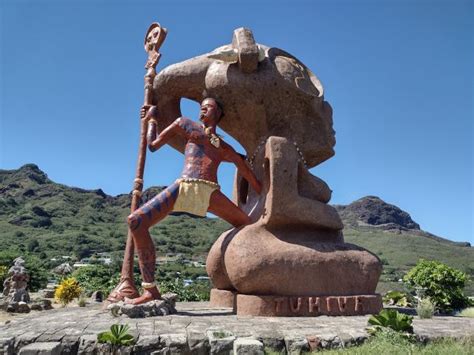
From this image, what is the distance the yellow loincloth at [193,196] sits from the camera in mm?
7527

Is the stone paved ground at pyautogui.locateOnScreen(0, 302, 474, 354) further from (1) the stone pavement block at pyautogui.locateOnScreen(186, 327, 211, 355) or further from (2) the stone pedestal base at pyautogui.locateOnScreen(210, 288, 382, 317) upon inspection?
(2) the stone pedestal base at pyautogui.locateOnScreen(210, 288, 382, 317)

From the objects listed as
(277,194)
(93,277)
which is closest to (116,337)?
(277,194)

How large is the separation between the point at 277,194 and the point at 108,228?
52038mm

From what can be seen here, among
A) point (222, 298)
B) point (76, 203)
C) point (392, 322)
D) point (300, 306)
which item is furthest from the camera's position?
point (76, 203)

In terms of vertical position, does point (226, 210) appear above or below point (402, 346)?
above

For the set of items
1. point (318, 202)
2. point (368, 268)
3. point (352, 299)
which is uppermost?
point (318, 202)

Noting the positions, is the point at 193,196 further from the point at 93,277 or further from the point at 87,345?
the point at 93,277

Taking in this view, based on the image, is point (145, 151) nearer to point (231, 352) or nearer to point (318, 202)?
point (318, 202)

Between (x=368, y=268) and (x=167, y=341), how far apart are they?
4.00 metres

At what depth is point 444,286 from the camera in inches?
459

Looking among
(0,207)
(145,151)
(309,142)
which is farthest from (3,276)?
(0,207)

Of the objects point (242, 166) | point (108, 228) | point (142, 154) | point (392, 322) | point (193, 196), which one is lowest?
point (392, 322)

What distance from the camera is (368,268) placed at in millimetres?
7758

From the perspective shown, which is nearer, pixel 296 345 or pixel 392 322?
pixel 296 345
